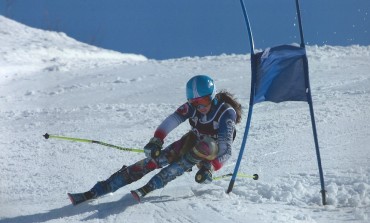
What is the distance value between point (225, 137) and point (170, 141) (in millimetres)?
3966

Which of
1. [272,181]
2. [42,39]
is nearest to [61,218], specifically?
[272,181]

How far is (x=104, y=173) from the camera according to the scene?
7164 millimetres

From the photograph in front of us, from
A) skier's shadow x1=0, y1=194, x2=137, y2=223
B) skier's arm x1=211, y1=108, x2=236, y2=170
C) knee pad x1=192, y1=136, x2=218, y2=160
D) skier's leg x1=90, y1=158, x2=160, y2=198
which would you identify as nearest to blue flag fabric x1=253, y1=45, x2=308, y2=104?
skier's arm x1=211, y1=108, x2=236, y2=170

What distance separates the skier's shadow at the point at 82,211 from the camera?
196 inches

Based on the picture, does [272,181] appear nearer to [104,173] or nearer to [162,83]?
[104,173]

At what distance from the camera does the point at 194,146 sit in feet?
17.5

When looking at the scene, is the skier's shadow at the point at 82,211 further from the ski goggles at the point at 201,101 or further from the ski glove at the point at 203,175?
the ski goggles at the point at 201,101

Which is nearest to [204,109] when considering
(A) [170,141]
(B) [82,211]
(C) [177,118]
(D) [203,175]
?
(C) [177,118]

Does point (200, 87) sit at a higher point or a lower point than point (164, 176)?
higher

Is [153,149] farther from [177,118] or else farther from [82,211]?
[82,211]

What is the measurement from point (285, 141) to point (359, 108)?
2.93m

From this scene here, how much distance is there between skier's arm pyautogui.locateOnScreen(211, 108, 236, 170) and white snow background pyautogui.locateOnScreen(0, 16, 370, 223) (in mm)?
424

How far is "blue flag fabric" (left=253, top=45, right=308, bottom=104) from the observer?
17.0 feet

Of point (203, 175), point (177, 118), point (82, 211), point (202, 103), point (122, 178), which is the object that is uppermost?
point (202, 103)
